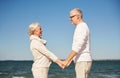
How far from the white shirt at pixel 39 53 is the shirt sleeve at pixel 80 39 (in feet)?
1.92

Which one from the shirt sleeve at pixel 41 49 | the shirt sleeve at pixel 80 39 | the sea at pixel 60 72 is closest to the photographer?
the shirt sleeve at pixel 80 39

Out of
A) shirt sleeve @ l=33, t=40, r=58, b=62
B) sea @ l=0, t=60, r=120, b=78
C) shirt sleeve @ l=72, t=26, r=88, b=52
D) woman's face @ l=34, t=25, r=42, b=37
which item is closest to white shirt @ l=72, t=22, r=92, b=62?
shirt sleeve @ l=72, t=26, r=88, b=52

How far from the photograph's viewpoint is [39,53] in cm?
518

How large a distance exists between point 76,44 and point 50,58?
666 mm

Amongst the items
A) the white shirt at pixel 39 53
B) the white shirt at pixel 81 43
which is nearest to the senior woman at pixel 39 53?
the white shirt at pixel 39 53

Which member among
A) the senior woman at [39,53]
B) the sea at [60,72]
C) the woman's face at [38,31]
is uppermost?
the woman's face at [38,31]

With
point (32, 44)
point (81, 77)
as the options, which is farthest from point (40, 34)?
point (81, 77)

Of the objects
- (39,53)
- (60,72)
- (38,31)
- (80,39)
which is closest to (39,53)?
(39,53)

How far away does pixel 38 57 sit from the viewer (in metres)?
5.18

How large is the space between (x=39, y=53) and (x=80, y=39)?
834mm

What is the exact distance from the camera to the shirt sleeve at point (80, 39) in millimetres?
4762

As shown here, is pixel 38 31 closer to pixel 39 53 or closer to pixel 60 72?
pixel 39 53

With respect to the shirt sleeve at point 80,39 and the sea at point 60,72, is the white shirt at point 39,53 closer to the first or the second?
the shirt sleeve at point 80,39

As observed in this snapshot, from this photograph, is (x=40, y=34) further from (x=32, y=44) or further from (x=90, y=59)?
(x=90, y=59)
